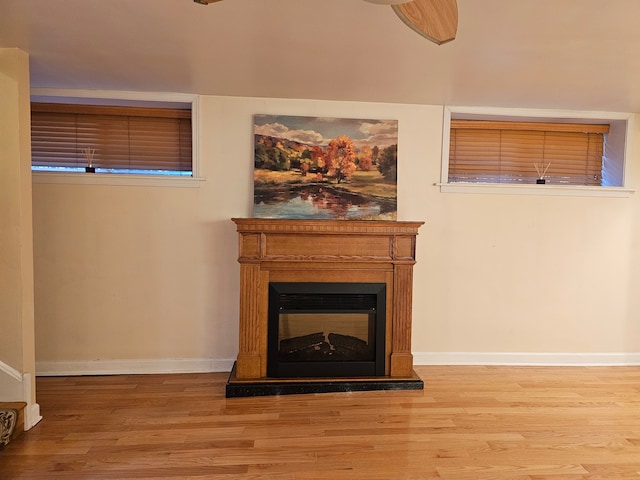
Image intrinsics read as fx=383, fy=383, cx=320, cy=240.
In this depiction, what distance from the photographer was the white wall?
2973 mm

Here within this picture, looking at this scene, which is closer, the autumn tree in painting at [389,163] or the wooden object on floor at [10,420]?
the wooden object on floor at [10,420]

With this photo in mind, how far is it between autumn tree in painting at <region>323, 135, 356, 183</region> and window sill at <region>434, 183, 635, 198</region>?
0.74m

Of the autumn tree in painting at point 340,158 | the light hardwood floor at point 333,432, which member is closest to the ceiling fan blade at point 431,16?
the autumn tree in painting at point 340,158

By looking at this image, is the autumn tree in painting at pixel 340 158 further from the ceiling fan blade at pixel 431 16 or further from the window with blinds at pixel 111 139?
the ceiling fan blade at pixel 431 16

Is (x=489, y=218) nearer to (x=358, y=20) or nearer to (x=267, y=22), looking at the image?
(x=358, y=20)

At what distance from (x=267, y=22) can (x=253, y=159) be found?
4.33ft

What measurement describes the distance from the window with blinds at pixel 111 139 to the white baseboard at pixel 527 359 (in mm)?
2577

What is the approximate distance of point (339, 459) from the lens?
6.52 ft

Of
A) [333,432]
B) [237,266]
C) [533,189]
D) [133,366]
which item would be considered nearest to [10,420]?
[133,366]

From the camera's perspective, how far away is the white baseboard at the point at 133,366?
2977 millimetres

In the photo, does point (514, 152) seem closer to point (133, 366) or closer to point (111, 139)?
point (111, 139)

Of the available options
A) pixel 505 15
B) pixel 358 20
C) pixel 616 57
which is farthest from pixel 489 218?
pixel 358 20

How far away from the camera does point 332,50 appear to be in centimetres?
211

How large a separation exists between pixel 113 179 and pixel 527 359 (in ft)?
12.2
